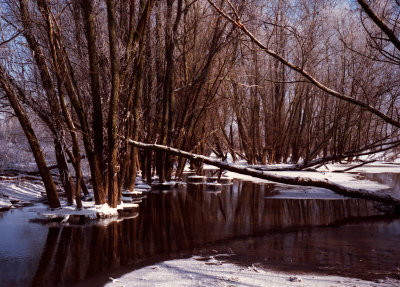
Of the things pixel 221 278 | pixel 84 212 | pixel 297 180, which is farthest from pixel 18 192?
pixel 221 278

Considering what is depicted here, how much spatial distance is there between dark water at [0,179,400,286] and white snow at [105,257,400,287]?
28 cm

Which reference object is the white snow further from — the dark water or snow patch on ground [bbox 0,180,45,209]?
snow patch on ground [bbox 0,180,45,209]

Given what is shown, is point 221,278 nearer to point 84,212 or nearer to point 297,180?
point 297,180

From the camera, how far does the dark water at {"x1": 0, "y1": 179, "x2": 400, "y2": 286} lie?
18.2ft

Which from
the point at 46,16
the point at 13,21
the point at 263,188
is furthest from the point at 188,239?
the point at 263,188

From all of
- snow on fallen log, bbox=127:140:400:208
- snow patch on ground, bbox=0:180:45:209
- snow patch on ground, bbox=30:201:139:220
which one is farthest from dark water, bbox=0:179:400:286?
snow patch on ground, bbox=0:180:45:209

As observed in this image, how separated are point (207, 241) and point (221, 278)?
7.73 feet

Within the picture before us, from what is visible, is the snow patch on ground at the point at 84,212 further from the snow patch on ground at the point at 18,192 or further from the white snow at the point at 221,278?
the white snow at the point at 221,278

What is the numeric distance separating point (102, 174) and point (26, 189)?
5.68 meters

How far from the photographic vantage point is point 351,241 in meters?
7.25

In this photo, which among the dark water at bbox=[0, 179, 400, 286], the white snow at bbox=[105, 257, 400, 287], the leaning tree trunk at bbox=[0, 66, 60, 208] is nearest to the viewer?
the white snow at bbox=[105, 257, 400, 287]

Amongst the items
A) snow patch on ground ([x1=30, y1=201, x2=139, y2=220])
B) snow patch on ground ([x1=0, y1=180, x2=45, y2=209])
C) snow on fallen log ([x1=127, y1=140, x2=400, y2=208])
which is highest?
snow on fallen log ([x1=127, y1=140, x2=400, y2=208])

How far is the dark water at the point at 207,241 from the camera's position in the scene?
555cm

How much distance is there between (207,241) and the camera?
725cm
